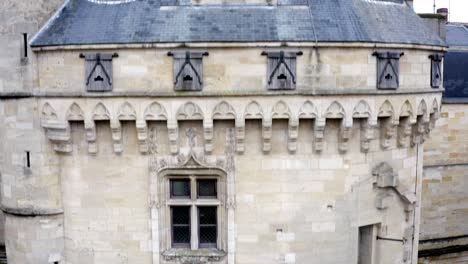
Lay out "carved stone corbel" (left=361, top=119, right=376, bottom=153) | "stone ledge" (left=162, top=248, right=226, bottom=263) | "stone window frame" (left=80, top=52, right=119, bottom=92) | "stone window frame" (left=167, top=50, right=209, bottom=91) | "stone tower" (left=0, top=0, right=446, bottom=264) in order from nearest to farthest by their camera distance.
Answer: "stone window frame" (left=167, top=50, right=209, bottom=91)
"stone tower" (left=0, top=0, right=446, bottom=264)
"stone window frame" (left=80, top=52, right=119, bottom=92)
"carved stone corbel" (left=361, top=119, right=376, bottom=153)
"stone ledge" (left=162, top=248, right=226, bottom=263)

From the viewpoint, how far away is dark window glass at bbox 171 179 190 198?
1044 centimetres

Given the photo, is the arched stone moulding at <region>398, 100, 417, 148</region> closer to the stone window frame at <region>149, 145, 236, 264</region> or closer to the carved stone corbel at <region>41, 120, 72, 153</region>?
the stone window frame at <region>149, 145, 236, 264</region>

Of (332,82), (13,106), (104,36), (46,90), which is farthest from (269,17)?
(13,106)

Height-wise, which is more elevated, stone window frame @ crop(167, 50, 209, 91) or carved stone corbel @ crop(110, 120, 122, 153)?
stone window frame @ crop(167, 50, 209, 91)

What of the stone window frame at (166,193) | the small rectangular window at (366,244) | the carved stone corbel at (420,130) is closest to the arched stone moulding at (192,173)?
the stone window frame at (166,193)

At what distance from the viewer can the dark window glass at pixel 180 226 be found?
1053cm

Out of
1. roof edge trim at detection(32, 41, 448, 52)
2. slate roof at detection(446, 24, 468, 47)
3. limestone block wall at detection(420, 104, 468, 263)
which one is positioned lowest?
limestone block wall at detection(420, 104, 468, 263)

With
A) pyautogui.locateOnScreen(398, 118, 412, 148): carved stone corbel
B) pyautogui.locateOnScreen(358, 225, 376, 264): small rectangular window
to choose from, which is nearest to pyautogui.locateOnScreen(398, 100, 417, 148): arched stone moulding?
pyautogui.locateOnScreen(398, 118, 412, 148): carved stone corbel

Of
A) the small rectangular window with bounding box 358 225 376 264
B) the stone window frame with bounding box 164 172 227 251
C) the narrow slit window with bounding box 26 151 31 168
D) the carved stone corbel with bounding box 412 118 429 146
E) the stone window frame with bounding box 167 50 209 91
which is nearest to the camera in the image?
the stone window frame with bounding box 167 50 209 91

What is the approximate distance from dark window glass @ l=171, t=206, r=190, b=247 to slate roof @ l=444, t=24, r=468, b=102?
42.6ft

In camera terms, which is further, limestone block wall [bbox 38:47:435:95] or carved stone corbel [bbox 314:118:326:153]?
carved stone corbel [bbox 314:118:326:153]

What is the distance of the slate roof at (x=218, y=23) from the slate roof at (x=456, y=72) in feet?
32.6

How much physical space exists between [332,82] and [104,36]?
4.61 metres

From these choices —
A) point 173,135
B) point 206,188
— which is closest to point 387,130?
point 206,188
